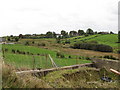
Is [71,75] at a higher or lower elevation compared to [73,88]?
lower

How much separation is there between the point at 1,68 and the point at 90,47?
3340 cm

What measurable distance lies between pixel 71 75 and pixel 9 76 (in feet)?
15.1

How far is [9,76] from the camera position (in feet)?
11.5

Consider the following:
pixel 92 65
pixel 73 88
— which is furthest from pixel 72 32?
pixel 73 88

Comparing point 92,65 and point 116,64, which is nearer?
point 116,64

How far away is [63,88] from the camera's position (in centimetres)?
397

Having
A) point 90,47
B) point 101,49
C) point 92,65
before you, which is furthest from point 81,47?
point 92,65

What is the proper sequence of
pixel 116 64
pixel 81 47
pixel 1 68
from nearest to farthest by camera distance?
pixel 1 68 → pixel 116 64 → pixel 81 47

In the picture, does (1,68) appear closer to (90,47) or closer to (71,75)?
(71,75)

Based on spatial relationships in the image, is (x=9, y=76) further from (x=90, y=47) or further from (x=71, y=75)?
(x=90, y=47)

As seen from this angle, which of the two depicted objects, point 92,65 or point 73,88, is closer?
point 73,88

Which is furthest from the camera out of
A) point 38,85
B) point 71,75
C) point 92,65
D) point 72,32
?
point 72,32

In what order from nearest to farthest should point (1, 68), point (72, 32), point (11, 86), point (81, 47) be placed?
point (11, 86)
point (1, 68)
point (81, 47)
point (72, 32)

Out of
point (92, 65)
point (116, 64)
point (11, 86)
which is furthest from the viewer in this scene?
point (92, 65)
